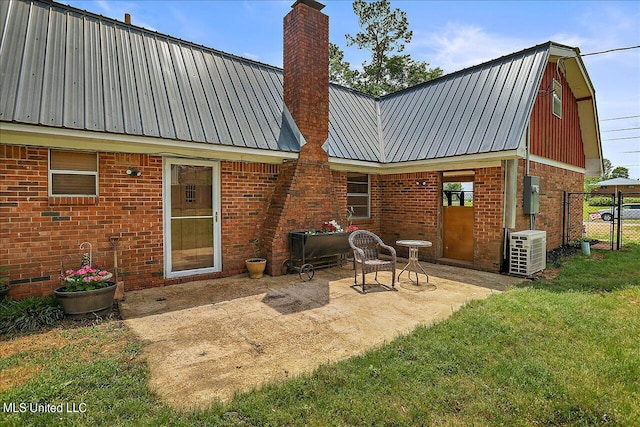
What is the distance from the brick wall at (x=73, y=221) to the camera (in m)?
4.86

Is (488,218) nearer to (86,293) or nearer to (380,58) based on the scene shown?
(86,293)

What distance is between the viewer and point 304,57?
7.53 meters

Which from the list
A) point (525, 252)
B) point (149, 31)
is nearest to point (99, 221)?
point (149, 31)

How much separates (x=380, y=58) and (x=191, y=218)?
22.1 metres

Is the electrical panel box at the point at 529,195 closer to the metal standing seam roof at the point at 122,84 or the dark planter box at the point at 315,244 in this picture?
the dark planter box at the point at 315,244

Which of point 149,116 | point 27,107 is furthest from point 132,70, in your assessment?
point 27,107

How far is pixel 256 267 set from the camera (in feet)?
22.3

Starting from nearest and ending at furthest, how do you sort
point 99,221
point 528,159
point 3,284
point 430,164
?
point 3,284
point 99,221
point 528,159
point 430,164

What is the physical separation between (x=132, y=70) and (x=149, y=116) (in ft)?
4.51

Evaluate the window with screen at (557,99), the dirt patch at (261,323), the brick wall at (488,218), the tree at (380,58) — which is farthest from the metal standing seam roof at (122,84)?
the tree at (380,58)

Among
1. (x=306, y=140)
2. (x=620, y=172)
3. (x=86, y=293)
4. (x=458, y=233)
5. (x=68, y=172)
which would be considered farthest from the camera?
(x=620, y=172)

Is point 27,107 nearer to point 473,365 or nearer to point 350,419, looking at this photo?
point 350,419

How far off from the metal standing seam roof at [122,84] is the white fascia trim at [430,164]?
6.40ft

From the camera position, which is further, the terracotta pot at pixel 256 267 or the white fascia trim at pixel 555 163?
the white fascia trim at pixel 555 163
